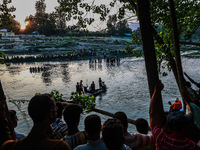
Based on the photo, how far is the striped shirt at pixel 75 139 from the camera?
2.79 m

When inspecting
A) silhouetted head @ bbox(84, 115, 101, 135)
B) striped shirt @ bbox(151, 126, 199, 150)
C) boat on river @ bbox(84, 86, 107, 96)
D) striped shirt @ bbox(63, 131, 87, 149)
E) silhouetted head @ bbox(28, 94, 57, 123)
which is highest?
silhouetted head @ bbox(28, 94, 57, 123)

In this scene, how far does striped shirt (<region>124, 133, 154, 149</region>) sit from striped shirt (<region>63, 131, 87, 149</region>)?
2.21 ft

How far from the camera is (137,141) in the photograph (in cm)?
289

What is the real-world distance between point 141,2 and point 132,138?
273cm

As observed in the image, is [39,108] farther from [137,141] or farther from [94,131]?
[137,141]

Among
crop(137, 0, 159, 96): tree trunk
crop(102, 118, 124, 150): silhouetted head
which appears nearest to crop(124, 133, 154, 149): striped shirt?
crop(102, 118, 124, 150): silhouetted head

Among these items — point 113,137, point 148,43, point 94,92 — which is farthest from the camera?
point 94,92

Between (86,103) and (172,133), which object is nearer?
(172,133)

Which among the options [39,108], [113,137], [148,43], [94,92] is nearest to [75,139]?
[113,137]

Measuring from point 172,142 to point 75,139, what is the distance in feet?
4.59

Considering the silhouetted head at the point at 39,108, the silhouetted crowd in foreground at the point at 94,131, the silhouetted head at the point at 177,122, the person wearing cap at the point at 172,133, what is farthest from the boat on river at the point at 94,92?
the silhouetted head at the point at 39,108

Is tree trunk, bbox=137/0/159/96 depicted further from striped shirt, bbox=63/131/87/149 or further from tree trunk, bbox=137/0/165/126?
striped shirt, bbox=63/131/87/149

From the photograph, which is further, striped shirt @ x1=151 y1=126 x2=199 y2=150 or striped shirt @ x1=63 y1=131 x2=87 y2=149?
striped shirt @ x1=63 y1=131 x2=87 y2=149

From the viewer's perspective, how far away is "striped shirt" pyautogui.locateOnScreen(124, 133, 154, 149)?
2869 mm
